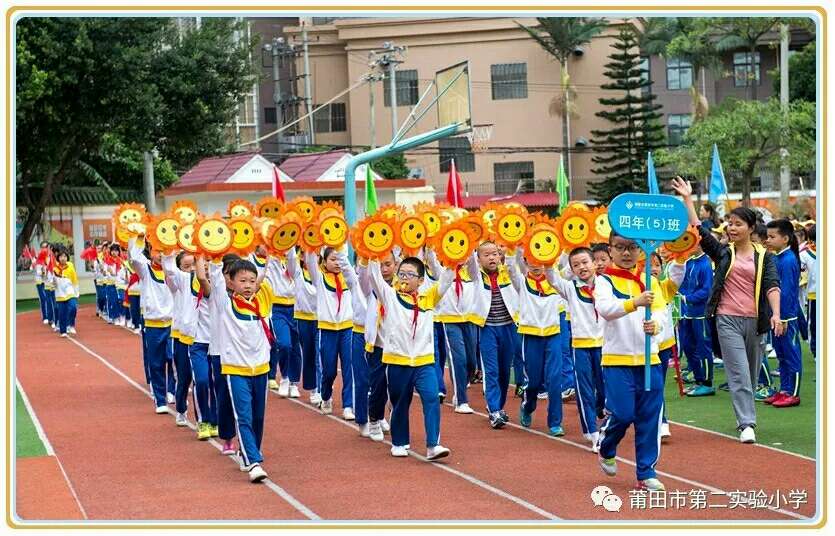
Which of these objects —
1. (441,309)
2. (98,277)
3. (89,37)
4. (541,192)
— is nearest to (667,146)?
(541,192)

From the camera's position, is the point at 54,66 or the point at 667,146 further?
the point at 667,146

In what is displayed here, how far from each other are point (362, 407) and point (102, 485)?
274 cm

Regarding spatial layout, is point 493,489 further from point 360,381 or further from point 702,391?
point 702,391

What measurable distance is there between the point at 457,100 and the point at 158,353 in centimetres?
770

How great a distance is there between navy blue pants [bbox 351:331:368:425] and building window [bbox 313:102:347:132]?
3116 cm

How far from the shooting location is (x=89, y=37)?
860 inches

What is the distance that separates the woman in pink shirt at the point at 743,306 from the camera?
10.1 meters

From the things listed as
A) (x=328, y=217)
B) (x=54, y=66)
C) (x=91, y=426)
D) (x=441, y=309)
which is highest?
(x=54, y=66)

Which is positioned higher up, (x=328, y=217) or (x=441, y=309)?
(x=328, y=217)

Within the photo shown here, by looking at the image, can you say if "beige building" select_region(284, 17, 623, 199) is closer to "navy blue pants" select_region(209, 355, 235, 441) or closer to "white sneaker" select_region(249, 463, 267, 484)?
"navy blue pants" select_region(209, 355, 235, 441)

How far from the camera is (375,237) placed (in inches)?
383

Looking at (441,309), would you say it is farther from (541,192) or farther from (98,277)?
(541,192)

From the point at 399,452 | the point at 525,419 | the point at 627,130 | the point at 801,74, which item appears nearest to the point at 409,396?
the point at 399,452

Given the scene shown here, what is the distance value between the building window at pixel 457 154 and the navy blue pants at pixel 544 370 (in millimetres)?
26694
